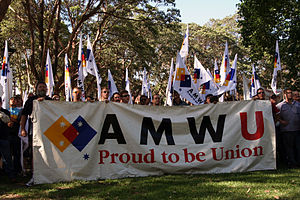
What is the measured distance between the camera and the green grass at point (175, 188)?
15.8 feet

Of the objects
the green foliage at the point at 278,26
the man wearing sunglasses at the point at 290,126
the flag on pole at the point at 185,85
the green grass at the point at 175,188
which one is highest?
the green foliage at the point at 278,26

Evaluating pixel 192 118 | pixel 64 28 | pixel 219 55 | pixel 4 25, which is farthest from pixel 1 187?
pixel 219 55

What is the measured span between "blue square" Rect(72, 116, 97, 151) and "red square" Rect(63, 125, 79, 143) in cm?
5

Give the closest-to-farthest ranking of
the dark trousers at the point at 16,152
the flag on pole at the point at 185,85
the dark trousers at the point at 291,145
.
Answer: the dark trousers at the point at 16,152 < the dark trousers at the point at 291,145 < the flag on pole at the point at 185,85

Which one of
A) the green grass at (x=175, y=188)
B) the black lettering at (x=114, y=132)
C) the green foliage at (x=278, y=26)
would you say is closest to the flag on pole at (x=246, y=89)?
the green foliage at (x=278, y=26)

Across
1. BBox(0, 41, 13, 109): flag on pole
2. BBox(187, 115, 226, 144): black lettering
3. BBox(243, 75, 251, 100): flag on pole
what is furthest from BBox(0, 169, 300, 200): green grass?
BBox(243, 75, 251, 100): flag on pole

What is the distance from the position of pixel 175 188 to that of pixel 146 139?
1408 millimetres

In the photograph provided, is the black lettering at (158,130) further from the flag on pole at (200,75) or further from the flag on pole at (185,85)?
the flag on pole at (200,75)

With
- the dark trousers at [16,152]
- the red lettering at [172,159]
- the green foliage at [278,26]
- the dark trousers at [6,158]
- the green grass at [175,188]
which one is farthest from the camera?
the green foliage at [278,26]

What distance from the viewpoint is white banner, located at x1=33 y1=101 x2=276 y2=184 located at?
5.92m

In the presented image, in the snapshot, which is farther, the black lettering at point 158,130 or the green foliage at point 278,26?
the green foliage at point 278,26

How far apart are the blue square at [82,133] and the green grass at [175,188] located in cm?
71

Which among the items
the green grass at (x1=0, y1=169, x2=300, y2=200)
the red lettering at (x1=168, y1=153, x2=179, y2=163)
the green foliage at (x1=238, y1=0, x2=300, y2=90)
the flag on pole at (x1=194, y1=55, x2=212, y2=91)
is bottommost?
the green grass at (x1=0, y1=169, x2=300, y2=200)

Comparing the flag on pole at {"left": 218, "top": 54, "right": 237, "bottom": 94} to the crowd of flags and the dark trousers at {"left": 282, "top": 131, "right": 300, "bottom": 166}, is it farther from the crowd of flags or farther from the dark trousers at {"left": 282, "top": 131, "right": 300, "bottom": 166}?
the dark trousers at {"left": 282, "top": 131, "right": 300, "bottom": 166}
